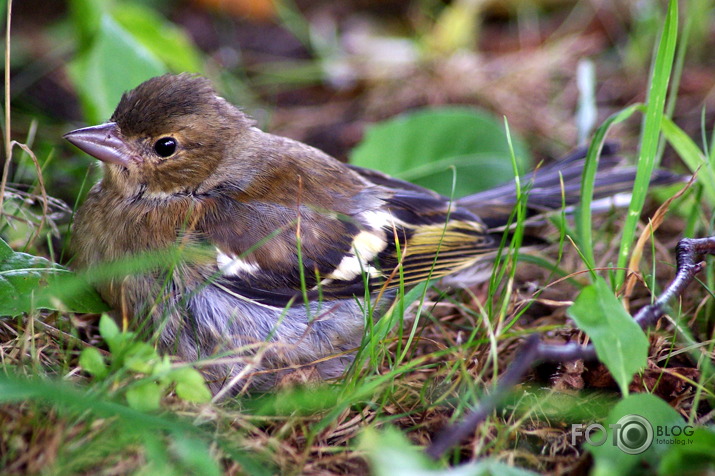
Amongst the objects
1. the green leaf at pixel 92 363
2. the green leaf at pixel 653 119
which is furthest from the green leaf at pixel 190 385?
the green leaf at pixel 653 119

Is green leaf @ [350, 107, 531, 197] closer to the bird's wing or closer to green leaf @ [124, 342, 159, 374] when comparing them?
the bird's wing

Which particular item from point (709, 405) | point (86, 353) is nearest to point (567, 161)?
point (709, 405)

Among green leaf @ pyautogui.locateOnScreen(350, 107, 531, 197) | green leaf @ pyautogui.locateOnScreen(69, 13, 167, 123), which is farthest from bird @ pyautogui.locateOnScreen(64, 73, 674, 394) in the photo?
green leaf @ pyautogui.locateOnScreen(69, 13, 167, 123)

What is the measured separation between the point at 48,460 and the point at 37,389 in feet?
0.69

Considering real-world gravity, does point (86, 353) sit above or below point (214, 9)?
below

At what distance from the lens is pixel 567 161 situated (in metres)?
3.65

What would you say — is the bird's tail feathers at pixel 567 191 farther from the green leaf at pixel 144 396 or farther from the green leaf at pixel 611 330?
the green leaf at pixel 144 396

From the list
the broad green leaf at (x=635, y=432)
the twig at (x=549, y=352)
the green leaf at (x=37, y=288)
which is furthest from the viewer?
the green leaf at (x=37, y=288)

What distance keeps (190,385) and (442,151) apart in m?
2.33

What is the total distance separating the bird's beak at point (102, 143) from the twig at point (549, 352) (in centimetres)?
167

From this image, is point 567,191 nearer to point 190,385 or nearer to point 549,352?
point 549,352


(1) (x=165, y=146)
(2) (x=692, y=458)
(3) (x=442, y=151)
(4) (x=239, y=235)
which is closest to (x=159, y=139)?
(1) (x=165, y=146)

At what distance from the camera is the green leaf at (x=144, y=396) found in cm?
195

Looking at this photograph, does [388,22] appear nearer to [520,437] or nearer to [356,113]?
[356,113]
